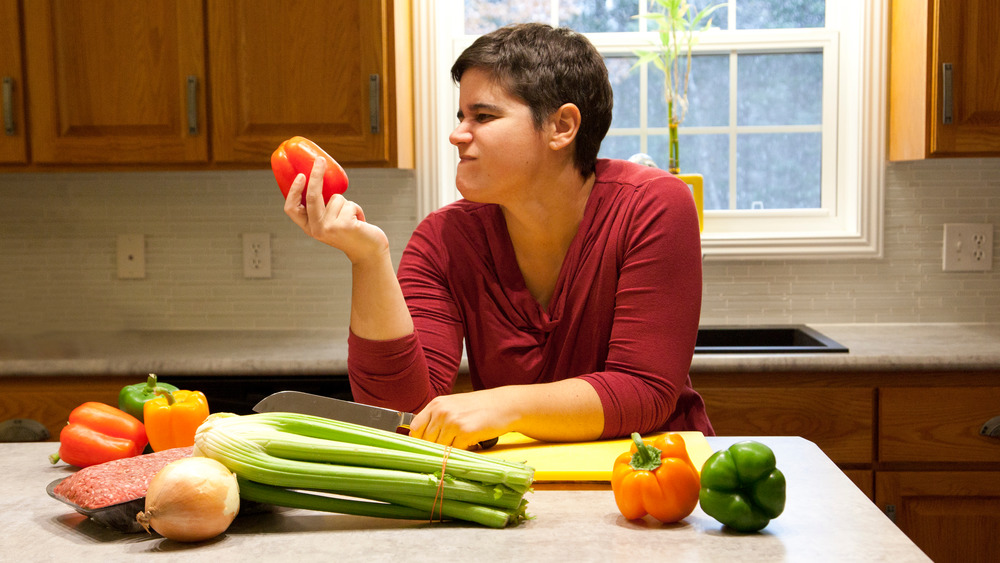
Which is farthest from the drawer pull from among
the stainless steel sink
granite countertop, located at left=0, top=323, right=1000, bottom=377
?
the stainless steel sink

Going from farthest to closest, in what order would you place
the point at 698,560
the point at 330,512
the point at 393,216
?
the point at 393,216 → the point at 330,512 → the point at 698,560

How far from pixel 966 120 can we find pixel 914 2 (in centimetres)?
37

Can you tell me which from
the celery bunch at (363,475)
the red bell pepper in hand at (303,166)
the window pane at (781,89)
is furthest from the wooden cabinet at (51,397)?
the window pane at (781,89)

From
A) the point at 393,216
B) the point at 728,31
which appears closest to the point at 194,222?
the point at 393,216

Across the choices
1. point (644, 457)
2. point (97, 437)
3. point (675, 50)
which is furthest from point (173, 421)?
point (675, 50)

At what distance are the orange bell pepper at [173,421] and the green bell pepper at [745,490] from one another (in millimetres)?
698

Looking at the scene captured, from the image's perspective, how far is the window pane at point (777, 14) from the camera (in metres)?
2.98

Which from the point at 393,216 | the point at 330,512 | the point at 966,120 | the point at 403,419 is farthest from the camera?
the point at 393,216

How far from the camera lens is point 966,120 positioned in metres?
2.47

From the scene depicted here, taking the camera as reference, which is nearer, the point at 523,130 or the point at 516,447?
the point at 516,447

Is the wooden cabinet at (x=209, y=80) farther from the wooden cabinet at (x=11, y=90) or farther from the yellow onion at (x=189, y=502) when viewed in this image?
the yellow onion at (x=189, y=502)

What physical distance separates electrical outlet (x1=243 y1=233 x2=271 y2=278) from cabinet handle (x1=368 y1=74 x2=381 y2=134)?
0.63 metres

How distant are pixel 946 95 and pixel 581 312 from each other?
4.78ft

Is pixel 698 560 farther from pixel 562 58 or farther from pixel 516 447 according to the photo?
pixel 562 58
